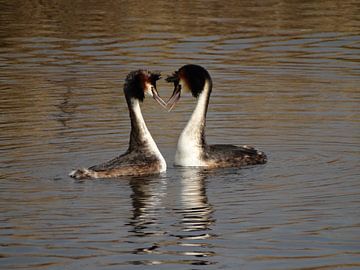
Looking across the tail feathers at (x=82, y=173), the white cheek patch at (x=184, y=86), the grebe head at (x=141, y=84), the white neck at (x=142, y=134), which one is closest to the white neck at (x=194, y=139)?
the white cheek patch at (x=184, y=86)

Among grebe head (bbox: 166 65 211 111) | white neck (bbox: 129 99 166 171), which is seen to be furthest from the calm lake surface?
grebe head (bbox: 166 65 211 111)

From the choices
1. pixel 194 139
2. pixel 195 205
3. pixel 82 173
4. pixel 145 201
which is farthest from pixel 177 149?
pixel 195 205

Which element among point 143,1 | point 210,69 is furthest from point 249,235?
point 143,1

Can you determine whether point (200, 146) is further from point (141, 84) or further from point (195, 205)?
point (195, 205)

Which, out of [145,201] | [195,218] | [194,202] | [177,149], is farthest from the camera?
→ [177,149]

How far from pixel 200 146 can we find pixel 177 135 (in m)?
1.66

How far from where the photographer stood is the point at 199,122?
16047mm

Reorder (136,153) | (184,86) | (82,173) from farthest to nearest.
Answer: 1. (184,86)
2. (136,153)
3. (82,173)

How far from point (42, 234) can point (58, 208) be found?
103 cm

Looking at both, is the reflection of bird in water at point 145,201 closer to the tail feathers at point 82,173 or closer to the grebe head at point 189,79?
the tail feathers at point 82,173

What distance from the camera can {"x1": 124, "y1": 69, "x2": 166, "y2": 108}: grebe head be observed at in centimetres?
1544

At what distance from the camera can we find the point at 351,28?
27625 mm

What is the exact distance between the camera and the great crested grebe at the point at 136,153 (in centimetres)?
1481

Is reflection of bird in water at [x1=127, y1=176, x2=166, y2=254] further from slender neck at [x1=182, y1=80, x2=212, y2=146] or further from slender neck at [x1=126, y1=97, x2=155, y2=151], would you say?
slender neck at [x1=182, y1=80, x2=212, y2=146]
